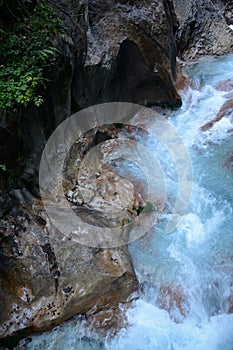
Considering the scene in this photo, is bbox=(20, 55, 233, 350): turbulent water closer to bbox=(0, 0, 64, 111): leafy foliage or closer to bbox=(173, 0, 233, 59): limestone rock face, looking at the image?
bbox=(0, 0, 64, 111): leafy foliage

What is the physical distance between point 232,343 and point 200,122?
489 cm

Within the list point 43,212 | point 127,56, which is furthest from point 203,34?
point 43,212

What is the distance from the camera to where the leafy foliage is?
12.3 feet

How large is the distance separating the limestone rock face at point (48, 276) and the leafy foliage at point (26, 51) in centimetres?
149

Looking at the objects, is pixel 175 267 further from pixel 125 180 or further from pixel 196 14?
pixel 196 14

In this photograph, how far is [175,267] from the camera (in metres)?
4.57

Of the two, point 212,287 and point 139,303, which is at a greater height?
point 139,303

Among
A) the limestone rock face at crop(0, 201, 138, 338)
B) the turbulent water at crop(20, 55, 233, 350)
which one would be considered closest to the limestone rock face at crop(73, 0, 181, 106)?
the turbulent water at crop(20, 55, 233, 350)

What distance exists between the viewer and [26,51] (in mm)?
4152

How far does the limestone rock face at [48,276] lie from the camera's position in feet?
12.5

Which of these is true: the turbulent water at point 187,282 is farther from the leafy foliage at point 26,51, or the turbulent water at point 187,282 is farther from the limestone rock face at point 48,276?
the leafy foliage at point 26,51

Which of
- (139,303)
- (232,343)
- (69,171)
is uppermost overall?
(69,171)

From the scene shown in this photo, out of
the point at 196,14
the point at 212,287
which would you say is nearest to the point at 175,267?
the point at 212,287

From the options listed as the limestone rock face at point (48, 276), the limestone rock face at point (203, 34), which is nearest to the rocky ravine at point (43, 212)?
the limestone rock face at point (48, 276)
